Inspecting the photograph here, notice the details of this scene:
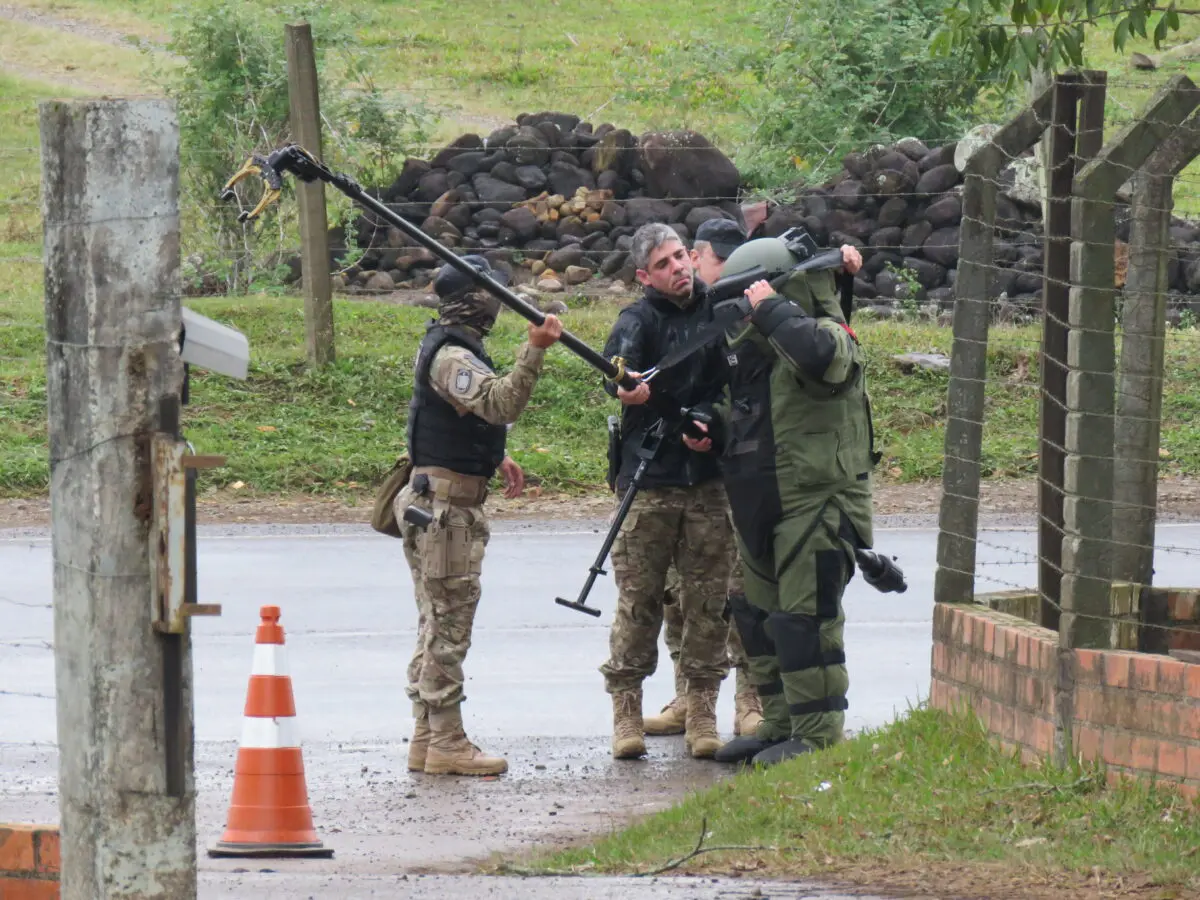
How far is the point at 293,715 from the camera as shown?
21.4ft

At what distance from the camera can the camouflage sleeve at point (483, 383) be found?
7.64 meters

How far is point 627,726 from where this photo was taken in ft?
26.5

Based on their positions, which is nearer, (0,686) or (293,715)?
(293,715)

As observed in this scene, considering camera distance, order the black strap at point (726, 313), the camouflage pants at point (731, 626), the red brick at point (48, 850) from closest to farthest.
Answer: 1. the red brick at point (48, 850)
2. the black strap at point (726, 313)
3. the camouflage pants at point (731, 626)

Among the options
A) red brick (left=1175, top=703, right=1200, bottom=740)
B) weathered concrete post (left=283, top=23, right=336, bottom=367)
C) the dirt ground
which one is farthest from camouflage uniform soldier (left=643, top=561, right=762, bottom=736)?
weathered concrete post (left=283, top=23, right=336, bottom=367)

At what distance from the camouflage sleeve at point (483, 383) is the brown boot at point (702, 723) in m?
1.33

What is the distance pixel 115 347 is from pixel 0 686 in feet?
18.2

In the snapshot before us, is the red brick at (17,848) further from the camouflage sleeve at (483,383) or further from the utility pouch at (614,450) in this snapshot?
the utility pouch at (614,450)

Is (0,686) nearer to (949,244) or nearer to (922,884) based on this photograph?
(922,884)

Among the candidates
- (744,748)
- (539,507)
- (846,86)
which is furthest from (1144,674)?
(846,86)

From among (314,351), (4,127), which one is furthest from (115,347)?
(4,127)

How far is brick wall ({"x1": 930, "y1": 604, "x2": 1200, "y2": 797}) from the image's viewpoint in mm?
5691

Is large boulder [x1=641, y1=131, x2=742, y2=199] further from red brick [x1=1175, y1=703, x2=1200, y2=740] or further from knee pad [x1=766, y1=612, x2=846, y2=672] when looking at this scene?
red brick [x1=1175, y1=703, x2=1200, y2=740]

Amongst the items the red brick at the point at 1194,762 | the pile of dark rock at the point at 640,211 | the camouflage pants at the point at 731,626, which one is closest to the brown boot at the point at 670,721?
the camouflage pants at the point at 731,626
